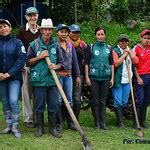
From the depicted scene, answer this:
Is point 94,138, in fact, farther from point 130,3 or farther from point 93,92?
point 130,3

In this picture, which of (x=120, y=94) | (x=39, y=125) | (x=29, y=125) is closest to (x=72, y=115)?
(x=39, y=125)

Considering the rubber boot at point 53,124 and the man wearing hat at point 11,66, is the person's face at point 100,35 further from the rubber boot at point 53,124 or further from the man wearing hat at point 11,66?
the rubber boot at point 53,124

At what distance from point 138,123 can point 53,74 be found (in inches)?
77.1

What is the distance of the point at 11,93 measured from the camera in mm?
7059

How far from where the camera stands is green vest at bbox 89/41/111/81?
25.5 ft

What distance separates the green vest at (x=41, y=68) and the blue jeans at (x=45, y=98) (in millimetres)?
107

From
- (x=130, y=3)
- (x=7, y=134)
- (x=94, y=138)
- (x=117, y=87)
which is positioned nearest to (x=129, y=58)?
(x=117, y=87)

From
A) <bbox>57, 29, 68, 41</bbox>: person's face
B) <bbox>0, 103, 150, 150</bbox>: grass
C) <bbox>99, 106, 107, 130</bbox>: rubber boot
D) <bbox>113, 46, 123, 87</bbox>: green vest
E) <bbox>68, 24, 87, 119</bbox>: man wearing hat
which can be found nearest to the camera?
<bbox>0, 103, 150, 150</bbox>: grass

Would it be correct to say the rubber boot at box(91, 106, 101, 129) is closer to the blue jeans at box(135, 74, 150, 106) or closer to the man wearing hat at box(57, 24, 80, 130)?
the man wearing hat at box(57, 24, 80, 130)

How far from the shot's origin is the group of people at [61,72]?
23.2 feet

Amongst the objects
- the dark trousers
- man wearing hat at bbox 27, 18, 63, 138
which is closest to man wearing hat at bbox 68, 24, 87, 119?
the dark trousers

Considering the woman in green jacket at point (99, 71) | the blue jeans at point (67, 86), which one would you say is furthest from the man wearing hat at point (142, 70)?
the blue jeans at point (67, 86)

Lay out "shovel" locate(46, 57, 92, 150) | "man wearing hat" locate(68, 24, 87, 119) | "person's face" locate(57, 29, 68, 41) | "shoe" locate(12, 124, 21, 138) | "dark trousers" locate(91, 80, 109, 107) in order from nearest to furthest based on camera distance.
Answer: "shovel" locate(46, 57, 92, 150) → "shoe" locate(12, 124, 21, 138) → "person's face" locate(57, 29, 68, 41) → "man wearing hat" locate(68, 24, 87, 119) → "dark trousers" locate(91, 80, 109, 107)

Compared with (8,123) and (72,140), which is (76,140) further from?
(8,123)
